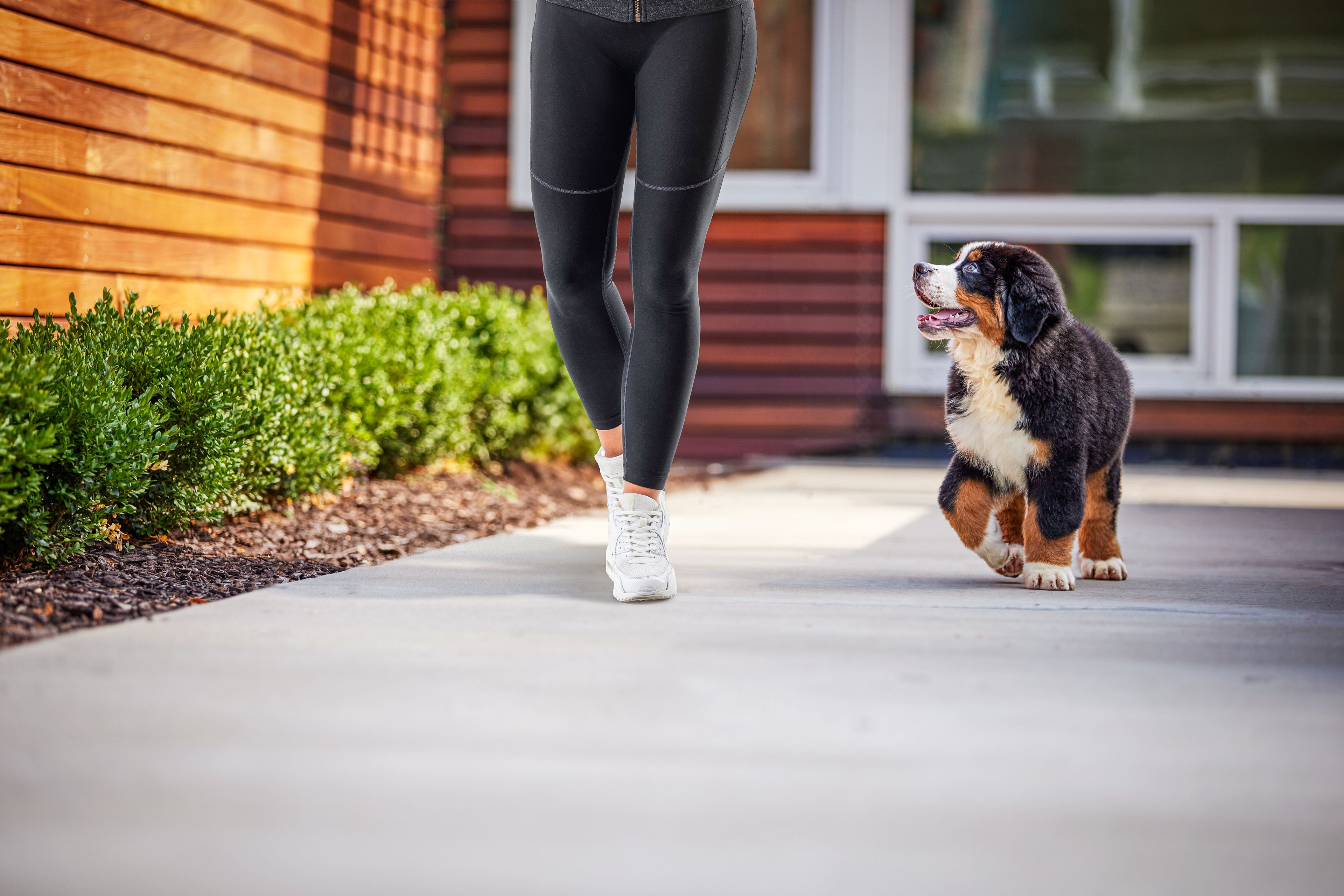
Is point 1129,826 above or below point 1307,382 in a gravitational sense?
below

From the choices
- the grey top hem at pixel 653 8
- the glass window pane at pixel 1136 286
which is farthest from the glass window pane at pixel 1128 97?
the grey top hem at pixel 653 8

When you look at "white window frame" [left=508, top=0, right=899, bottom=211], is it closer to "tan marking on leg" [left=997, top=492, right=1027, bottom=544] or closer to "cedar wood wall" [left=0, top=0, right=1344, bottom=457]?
"cedar wood wall" [left=0, top=0, right=1344, bottom=457]

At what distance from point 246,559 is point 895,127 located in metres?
4.40

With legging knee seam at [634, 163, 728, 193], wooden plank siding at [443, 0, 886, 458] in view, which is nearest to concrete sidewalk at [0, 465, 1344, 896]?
legging knee seam at [634, 163, 728, 193]

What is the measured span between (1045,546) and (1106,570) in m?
0.29

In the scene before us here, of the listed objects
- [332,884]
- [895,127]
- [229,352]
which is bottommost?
[332,884]

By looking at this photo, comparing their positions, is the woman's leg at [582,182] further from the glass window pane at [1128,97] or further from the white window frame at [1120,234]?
the glass window pane at [1128,97]

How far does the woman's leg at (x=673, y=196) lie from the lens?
2.32 metres

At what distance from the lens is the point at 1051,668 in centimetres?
183

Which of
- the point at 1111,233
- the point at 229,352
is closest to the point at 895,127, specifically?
the point at 1111,233

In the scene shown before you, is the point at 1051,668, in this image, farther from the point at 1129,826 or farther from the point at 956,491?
the point at 956,491

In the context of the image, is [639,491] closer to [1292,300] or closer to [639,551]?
[639,551]

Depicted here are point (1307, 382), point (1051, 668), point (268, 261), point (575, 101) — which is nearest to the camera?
point (1051, 668)

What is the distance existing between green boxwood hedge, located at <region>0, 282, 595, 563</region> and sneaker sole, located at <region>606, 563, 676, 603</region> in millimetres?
1009
